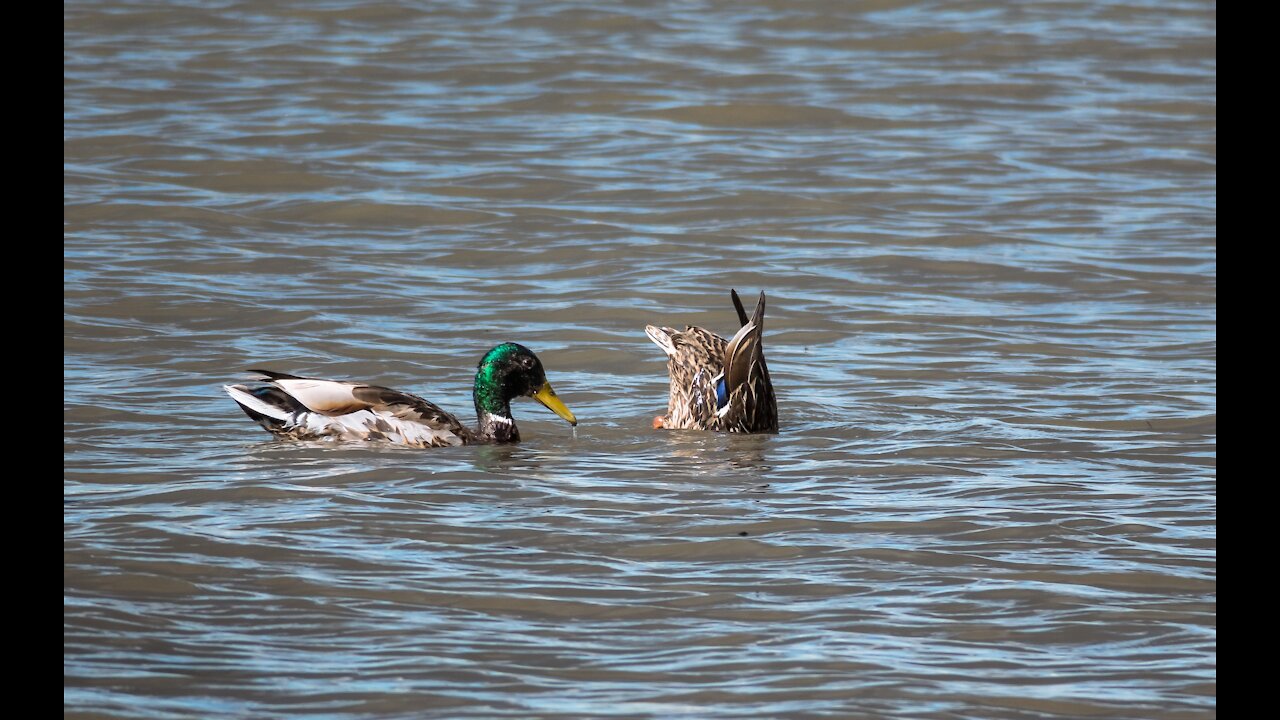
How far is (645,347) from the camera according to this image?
39.3 ft

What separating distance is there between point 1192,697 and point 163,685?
10.5ft

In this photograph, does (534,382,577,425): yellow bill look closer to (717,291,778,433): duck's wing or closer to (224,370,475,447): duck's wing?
(224,370,475,447): duck's wing

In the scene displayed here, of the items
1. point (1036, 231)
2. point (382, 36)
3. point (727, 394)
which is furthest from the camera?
point (382, 36)

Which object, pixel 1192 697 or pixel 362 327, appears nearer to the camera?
pixel 1192 697

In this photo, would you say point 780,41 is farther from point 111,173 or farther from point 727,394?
point 727,394

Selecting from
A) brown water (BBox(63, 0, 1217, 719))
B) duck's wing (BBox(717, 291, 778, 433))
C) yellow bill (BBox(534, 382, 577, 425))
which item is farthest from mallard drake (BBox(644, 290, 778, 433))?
yellow bill (BBox(534, 382, 577, 425))

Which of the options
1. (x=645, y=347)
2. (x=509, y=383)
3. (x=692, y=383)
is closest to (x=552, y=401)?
(x=509, y=383)

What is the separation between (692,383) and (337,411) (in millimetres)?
1994

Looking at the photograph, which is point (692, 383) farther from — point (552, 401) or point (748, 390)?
point (552, 401)

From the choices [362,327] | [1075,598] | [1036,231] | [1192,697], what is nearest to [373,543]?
[1075,598]

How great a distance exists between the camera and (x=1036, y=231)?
594 inches

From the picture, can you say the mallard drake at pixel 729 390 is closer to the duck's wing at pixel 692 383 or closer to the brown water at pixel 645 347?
the duck's wing at pixel 692 383

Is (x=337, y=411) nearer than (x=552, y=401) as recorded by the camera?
Yes
